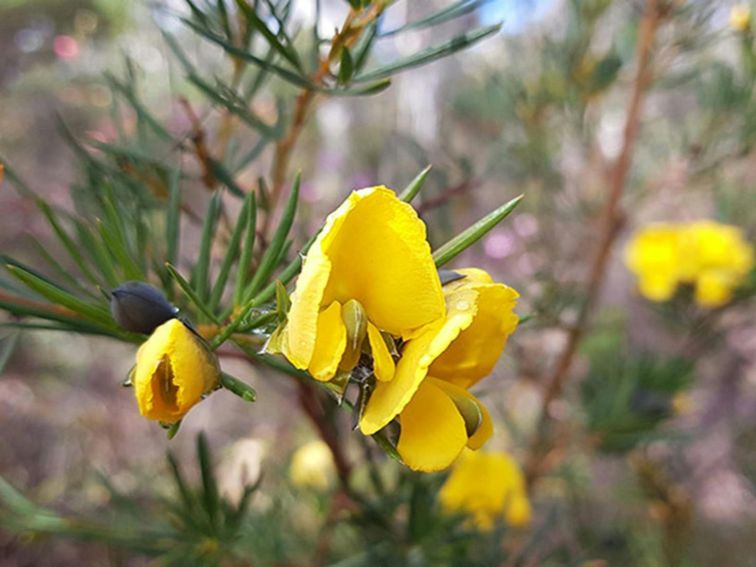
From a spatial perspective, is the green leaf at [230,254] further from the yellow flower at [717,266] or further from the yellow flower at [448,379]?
the yellow flower at [717,266]

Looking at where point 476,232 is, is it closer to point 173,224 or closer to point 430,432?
point 430,432

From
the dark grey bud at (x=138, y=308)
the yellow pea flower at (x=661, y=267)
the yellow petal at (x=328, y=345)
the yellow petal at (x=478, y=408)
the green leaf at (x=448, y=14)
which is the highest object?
the green leaf at (x=448, y=14)

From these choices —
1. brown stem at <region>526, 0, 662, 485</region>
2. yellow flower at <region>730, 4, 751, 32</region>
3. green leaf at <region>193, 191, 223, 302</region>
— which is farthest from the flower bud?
yellow flower at <region>730, 4, 751, 32</region>

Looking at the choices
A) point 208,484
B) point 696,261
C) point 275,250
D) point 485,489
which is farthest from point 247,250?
point 696,261

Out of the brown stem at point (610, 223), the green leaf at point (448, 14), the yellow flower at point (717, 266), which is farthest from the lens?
the yellow flower at point (717, 266)

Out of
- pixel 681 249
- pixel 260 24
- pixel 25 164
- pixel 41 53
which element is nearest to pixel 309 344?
pixel 260 24

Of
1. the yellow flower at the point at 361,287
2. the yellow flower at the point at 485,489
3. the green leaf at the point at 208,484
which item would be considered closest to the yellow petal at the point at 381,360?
the yellow flower at the point at 361,287

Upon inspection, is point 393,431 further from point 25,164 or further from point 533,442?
point 25,164

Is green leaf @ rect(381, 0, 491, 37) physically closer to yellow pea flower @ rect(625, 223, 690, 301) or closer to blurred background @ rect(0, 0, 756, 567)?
blurred background @ rect(0, 0, 756, 567)
